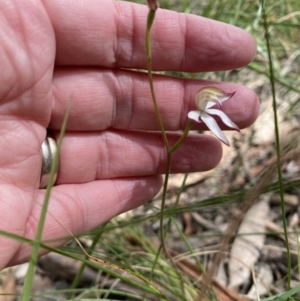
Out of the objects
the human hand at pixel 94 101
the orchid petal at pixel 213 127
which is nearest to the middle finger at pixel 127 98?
the human hand at pixel 94 101

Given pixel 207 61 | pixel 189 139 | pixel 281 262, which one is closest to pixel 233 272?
pixel 281 262

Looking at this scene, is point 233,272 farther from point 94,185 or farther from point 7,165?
point 7,165

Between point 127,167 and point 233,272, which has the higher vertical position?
point 127,167

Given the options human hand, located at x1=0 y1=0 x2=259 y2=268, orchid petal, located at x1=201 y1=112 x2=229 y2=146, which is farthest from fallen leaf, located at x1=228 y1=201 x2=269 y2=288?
orchid petal, located at x1=201 y1=112 x2=229 y2=146

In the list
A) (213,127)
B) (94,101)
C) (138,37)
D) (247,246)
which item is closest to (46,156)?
(94,101)

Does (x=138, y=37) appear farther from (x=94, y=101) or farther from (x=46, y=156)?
(x=46, y=156)

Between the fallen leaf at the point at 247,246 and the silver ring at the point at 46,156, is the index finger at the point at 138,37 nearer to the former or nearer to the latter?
the silver ring at the point at 46,156

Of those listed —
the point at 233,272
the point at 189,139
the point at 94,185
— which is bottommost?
the point at 233,272
